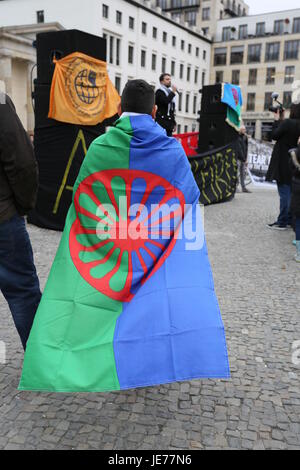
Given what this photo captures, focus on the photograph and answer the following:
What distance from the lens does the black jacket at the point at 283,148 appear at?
23.2 ft

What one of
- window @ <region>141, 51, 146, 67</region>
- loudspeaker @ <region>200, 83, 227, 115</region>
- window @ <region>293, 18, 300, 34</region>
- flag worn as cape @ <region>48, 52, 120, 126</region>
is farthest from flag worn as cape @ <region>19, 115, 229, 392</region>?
window @ <region>293, 18, 300, 34</region>

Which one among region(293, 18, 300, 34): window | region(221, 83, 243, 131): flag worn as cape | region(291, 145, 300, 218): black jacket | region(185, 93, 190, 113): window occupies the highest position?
region(293, 18, 300, 34): window

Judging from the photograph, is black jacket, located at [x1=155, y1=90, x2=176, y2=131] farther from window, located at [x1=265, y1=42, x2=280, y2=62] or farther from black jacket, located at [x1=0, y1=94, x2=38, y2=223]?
window, located at [x1=265, y1=42, x2=280, y2=62]

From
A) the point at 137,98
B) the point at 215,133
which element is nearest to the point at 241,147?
the point at 215,133

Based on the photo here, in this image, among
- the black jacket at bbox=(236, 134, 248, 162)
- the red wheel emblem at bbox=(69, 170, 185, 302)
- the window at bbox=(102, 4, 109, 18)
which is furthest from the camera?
the window at bbox=(102, 4, 109, 18)

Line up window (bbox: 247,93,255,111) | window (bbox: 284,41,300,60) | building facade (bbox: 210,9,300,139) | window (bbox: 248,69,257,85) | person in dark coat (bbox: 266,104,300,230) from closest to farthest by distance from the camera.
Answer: person in dark coat (bbox: 266,104,300,230)
window (bbox: 284,41,300,60)
building facade (bbox: 210,9,300,139)
window (bbox: 247,93,255,111)
window (bbox: 248,69,257,85)

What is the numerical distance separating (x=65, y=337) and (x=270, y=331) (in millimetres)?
1921

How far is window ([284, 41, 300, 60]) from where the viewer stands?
60.8 metres

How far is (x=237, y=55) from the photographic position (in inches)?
2557

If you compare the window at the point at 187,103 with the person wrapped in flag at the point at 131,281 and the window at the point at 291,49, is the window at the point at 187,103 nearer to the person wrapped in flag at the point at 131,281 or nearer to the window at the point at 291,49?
the window at the point at 291,49

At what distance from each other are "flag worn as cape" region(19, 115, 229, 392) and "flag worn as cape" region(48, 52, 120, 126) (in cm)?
435

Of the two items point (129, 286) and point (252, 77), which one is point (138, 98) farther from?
point (252, 77)

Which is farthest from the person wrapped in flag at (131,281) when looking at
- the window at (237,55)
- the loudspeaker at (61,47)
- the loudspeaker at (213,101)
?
the window at (237,55)

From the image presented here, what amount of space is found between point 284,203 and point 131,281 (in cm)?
572
